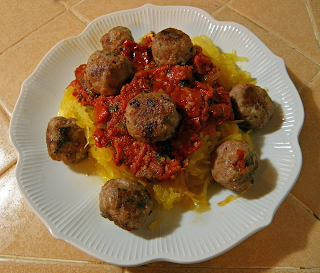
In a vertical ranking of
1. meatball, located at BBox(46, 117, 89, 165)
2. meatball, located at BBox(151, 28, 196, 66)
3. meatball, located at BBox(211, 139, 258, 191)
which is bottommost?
meatball, located at BBox(211, 139, 258, 191)

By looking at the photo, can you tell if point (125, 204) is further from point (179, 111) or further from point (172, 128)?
point (179, 111)

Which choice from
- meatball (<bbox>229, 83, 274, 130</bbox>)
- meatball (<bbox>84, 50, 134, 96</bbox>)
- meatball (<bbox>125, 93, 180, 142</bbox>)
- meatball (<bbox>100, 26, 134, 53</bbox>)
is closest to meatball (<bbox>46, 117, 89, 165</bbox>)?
meatball (<bbox>84, 50, 134, 96</bbox>)

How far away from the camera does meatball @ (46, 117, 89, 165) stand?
3.12m

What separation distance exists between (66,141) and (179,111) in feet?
4.76

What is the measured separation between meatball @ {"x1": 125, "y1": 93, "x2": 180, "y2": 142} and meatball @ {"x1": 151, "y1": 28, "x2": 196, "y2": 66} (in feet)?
2.44

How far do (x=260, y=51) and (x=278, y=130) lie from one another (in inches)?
50.4

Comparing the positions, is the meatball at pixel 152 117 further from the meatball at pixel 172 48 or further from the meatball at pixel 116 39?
the meatball at pixel 116 39

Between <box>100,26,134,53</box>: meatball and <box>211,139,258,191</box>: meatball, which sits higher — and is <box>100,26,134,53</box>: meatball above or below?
above

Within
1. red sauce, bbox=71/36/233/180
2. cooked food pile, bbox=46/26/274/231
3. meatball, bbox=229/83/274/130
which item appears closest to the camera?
cooked food pile, bbox=46/26/274/231

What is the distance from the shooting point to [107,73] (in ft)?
10.2

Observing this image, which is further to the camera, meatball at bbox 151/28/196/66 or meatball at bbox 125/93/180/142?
meatball at bbox 151/28/196/66

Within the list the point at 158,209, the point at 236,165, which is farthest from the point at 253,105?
the point at 158,209

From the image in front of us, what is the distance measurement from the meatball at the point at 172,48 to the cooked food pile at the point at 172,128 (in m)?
0.01

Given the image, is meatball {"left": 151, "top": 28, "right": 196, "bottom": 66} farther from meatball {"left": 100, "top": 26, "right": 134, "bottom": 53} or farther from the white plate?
the white plate
